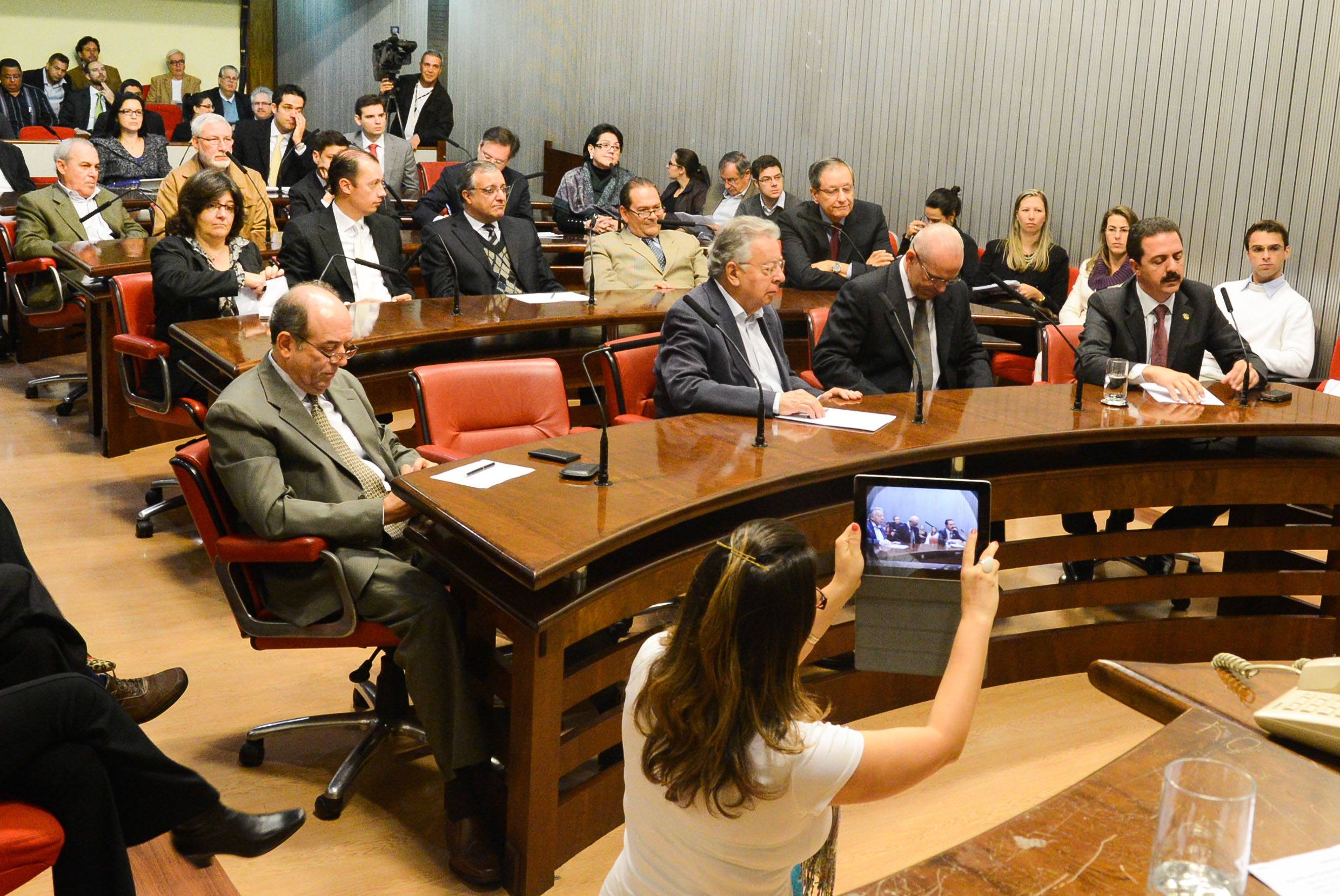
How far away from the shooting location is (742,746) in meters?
1.47

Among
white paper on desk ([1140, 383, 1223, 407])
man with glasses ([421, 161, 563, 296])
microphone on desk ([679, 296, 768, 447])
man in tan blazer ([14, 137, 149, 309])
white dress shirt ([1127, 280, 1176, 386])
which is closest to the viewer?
microphone on desk ([679, 296, 768, 447])

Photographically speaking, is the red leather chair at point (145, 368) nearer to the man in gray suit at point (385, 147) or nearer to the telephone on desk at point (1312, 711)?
the man in gray suit at point (385, 147)

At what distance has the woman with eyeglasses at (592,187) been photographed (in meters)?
7.99

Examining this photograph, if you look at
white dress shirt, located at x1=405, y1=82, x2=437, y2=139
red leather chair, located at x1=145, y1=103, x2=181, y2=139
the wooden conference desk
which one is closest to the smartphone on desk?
the wooden conference desk

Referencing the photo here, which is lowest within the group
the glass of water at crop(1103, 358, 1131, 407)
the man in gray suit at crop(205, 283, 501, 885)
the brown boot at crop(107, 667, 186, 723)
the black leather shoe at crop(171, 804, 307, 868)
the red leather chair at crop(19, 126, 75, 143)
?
the black leather shoe at crop(171, 804, 307, 868)

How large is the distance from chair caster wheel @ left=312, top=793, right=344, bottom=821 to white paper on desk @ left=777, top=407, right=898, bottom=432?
1.56m

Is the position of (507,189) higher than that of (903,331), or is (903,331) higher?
(507,189)

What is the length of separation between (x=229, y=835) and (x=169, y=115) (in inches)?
533

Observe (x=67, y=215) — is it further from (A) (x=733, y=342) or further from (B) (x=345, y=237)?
(A) (x=733, y=342)

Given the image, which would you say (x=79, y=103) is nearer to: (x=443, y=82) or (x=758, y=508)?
(x=443, y=82)

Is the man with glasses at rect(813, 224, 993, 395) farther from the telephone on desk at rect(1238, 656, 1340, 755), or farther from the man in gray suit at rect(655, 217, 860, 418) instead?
the telephone on desk at rect(1238, 656, 1340, 755)

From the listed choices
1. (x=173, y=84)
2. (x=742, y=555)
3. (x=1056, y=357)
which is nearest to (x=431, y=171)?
(x=1056, y=357)

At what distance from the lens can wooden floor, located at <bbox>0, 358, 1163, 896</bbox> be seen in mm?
2670

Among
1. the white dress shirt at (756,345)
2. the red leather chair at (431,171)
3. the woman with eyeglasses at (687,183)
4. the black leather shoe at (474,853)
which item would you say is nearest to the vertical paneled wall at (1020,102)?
the woman with eyeglasses at (687,183)
